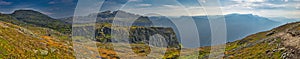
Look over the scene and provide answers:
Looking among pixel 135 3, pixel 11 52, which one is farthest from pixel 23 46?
pixel 135 3

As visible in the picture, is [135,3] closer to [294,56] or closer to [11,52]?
[11,52]

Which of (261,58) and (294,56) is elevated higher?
(294,56)

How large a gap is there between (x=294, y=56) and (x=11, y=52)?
6112cm

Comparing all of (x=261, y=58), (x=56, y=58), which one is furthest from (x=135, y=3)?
(x=261, y=58)

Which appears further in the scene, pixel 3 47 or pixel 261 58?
pixel 261 58

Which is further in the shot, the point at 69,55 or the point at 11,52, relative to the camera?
the point at 69,55

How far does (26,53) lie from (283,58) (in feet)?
201

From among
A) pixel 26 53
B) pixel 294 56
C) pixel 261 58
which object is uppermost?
pixel 26 53

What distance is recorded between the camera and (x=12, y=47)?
5469cm

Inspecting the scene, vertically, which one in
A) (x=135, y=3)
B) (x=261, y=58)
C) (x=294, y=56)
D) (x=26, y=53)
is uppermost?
(x=135, y=3)

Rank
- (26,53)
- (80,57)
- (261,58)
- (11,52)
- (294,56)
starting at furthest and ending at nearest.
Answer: (261,58)
(80,57)
(294,56)
(26,53)
(11,52)

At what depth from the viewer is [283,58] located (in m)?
72.9

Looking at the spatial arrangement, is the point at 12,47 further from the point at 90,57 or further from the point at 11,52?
the point at 90,57

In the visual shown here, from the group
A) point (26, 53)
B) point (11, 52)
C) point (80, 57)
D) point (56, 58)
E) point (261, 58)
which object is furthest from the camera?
point (261, 58)
